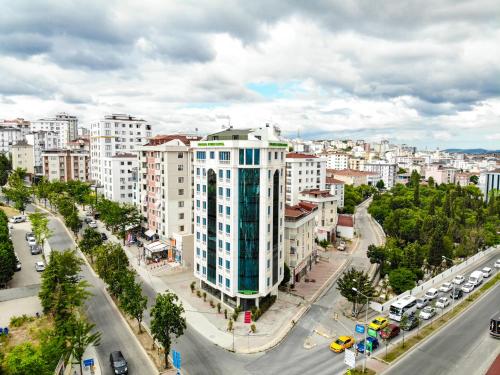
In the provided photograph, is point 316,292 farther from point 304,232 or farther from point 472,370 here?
point 472,370

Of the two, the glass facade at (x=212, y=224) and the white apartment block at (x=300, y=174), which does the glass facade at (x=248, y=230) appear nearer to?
the glass facade at (x=212, y=224)

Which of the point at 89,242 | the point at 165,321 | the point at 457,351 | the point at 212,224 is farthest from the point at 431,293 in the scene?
the point at 89,242

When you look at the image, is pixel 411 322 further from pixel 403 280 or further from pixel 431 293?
pixel 431 293

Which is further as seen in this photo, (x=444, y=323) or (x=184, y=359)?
(x=444, y=323)

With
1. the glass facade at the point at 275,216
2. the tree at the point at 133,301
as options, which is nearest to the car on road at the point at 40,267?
the tree at the point at 133,301

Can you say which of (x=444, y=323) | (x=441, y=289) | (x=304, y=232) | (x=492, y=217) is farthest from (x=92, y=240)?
(x=492, y=217)

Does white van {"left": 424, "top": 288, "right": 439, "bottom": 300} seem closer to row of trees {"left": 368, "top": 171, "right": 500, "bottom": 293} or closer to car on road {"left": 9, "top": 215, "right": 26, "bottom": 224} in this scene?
row of trees {"left": 368, "top": 171, "right": 500, "bottom": 293}

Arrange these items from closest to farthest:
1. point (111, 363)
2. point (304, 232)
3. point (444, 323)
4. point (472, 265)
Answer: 1. point (111, 363)
2. point (444, 323)
3. point (304, 232)
4. point (472, 265)
